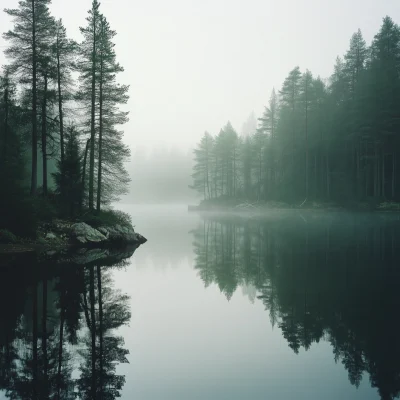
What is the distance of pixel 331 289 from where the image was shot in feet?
36.3

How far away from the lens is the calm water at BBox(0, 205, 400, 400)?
214 inches

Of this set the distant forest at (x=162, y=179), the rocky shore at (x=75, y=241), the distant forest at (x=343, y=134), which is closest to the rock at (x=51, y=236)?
the rocky shore at (x=75, y=241)

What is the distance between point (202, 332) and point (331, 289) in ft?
16.9

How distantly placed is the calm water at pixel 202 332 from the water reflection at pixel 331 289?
41mm

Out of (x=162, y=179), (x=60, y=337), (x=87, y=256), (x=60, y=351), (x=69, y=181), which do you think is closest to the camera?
(x=60, y=351)

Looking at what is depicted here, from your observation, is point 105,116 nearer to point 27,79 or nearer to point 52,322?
point 27,79

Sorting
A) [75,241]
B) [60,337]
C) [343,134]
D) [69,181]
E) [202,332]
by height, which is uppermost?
[343,134]

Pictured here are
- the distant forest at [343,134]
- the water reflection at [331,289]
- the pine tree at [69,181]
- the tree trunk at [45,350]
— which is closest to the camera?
the tree trunk at [45,350]

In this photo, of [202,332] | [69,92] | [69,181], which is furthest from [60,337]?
[69,92]

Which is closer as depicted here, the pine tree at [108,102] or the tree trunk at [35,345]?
the tree trunk at [35,345]

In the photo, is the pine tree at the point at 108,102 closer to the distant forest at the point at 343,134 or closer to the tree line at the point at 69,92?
the tree line at the point at 69,92

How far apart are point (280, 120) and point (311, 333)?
63179 millimetres

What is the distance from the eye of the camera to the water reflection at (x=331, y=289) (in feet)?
21.1

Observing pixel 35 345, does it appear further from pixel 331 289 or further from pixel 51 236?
pixel 51 236
